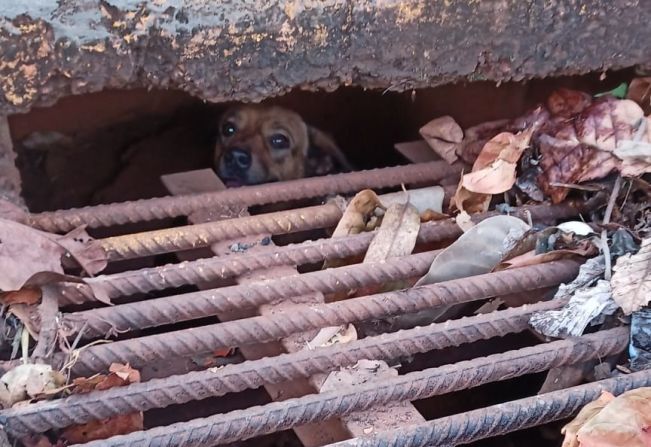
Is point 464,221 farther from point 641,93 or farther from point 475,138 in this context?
point 641,93

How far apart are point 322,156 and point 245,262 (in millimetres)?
1620

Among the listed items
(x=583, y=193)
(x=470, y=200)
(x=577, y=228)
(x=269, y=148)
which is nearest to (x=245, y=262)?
(x=470, y=200)

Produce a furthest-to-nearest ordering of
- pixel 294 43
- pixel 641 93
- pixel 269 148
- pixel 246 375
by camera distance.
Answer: pixel 269 148 < pixel 641 93 < pixel 294 43 < pixel 246 375

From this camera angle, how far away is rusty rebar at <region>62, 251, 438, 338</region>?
4.55 ft

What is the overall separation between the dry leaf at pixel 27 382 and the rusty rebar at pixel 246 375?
0.03 metres

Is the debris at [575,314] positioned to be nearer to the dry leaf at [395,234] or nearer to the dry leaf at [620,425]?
the dry leaf at [620,425]

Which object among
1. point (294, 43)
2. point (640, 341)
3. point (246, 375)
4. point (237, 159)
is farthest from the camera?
point (237, 159)

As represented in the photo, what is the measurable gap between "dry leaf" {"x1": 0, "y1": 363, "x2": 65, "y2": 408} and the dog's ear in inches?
75.3

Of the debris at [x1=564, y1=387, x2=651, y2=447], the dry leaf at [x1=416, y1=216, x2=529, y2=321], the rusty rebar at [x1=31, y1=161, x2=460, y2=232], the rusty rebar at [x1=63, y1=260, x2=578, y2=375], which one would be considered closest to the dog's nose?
the rusty rebar at [x1=31, y1=161, x2=460, y2=232]

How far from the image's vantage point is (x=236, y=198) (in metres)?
1.81

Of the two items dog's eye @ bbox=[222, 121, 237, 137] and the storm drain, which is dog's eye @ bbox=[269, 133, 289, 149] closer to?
dog's eye @ bbox=[222, 121, 237, 137]

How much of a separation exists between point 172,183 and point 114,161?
1013 mm

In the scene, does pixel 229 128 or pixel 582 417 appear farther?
pixel 229 128

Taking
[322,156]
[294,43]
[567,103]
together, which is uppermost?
[294,43]
